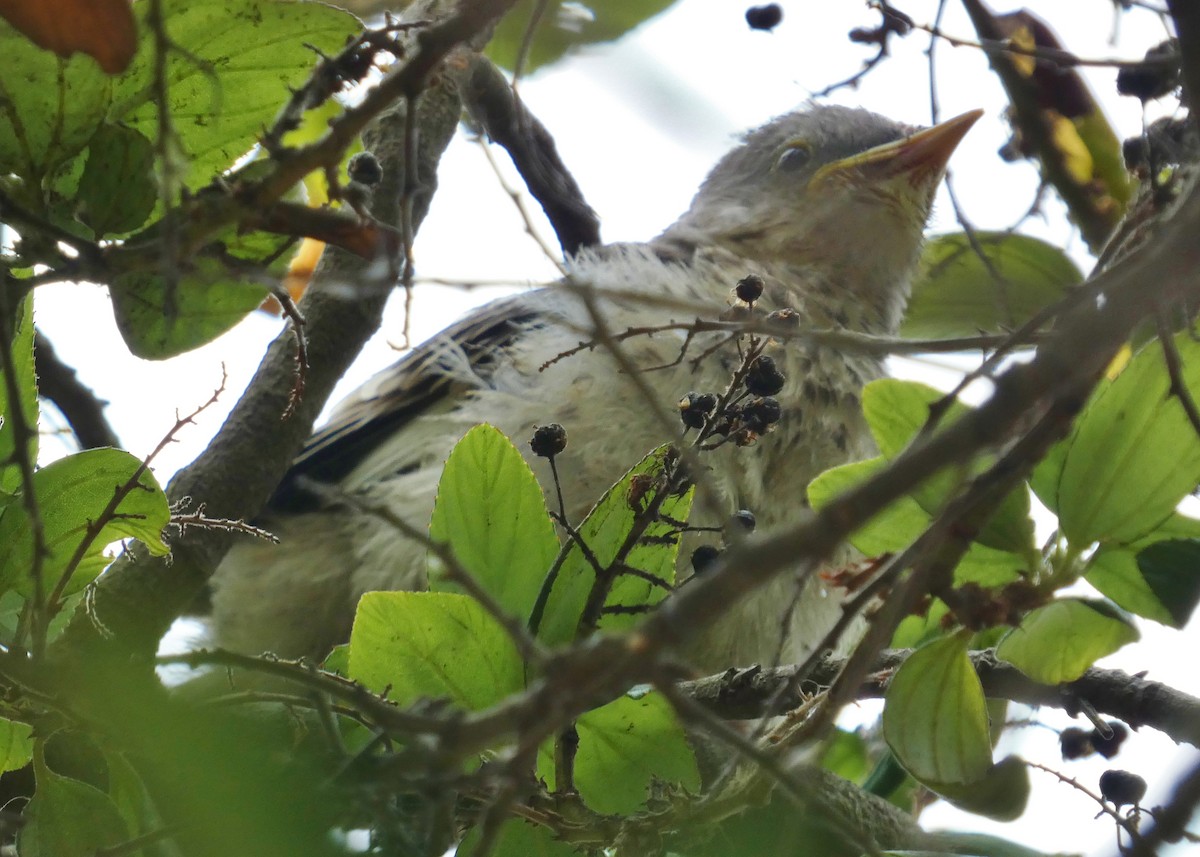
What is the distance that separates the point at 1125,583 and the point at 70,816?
1.14 metres

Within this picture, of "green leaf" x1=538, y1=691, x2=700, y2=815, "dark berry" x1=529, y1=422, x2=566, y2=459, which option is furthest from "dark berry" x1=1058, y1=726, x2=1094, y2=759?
"dark berry" x1=529, y1=422, x2=566, y2=459

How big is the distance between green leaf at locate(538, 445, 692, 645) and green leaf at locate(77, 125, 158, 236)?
0.59m

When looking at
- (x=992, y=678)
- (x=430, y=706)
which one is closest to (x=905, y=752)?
(x=992, y=678)

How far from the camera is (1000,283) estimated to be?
69.3 inches

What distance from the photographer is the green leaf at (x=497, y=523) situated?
139 cm

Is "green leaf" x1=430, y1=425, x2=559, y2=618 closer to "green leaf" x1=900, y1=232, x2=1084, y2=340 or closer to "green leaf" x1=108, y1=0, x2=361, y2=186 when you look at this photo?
"green leaf" x1=108, y1=0, x2=361, y2=186

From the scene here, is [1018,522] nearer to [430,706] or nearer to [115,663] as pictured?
[430,706]

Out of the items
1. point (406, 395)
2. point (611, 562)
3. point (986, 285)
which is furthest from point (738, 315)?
point (406, 395)

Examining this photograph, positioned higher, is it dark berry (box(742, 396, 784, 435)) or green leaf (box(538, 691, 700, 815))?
dark berry (box(742, 396, 784, 435))

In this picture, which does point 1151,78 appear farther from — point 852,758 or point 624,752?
point 852,758

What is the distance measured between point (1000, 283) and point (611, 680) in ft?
3.92

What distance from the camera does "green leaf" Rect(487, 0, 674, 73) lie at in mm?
2221

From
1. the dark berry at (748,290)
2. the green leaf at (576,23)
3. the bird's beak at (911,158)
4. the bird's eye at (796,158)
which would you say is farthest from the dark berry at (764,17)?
the bird's eye at (796,158)

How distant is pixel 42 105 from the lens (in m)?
1.32
